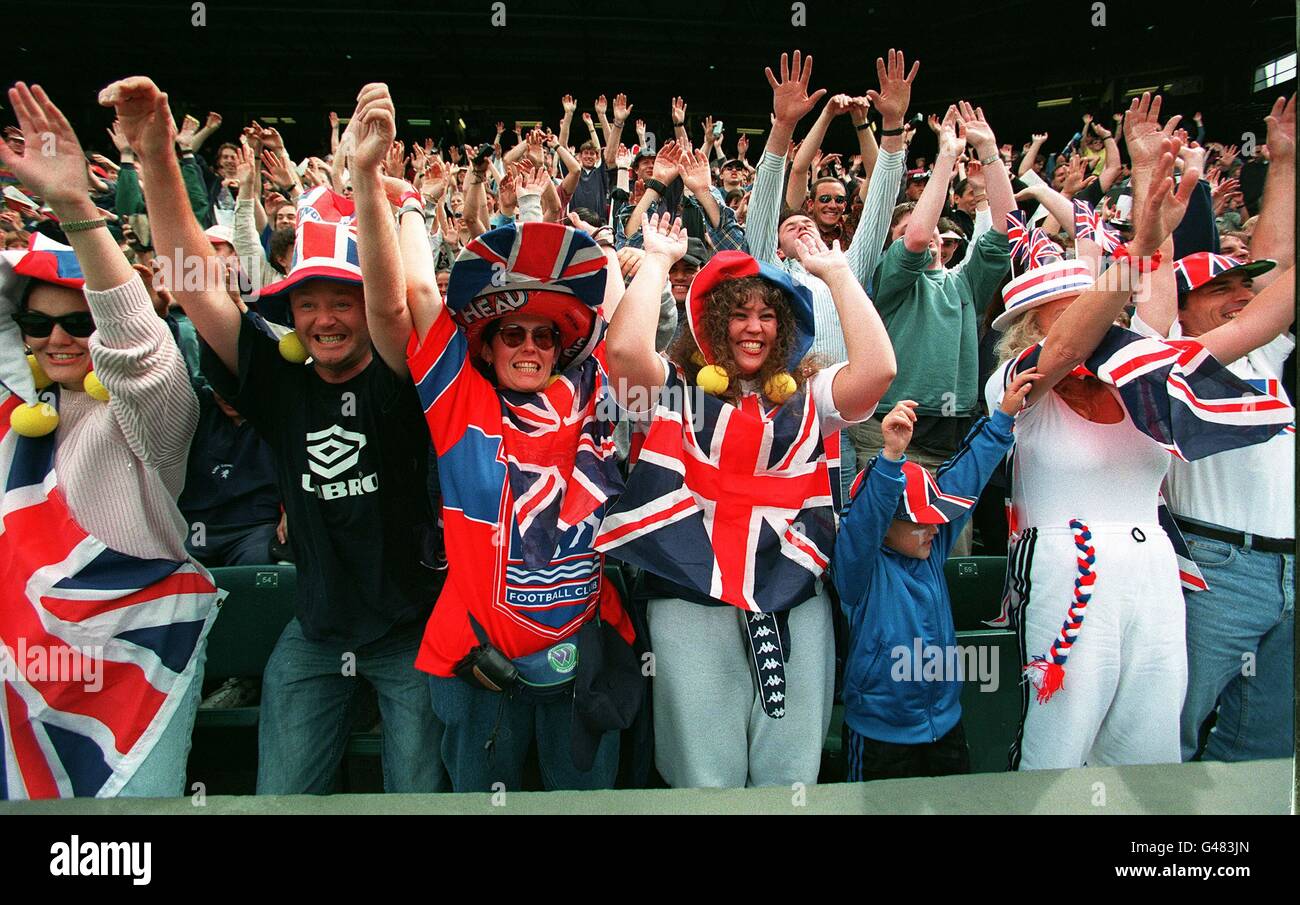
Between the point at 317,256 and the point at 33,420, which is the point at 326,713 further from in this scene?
the point at 317,256

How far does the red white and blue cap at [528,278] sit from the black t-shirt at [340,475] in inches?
11.4

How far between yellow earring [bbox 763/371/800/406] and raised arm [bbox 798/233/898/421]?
14cm

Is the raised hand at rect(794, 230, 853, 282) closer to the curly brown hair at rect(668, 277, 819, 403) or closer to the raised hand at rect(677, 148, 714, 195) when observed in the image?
the curly brown hair at rect(668, 277, 819, 403)

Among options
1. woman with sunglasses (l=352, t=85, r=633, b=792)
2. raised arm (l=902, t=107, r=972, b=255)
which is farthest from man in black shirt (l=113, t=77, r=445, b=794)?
raised arm (l=902, t=107, r=972, b=255)

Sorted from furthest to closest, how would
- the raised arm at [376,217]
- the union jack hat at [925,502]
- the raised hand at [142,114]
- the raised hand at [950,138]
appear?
1. the raised hand at [950,138]
2. the union jack hat at [925,502]
3. the raised arm at [376,217]
4. the raised hand at [142,114]

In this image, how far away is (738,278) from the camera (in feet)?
8.18

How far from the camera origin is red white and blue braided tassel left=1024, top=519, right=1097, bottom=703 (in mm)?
2268

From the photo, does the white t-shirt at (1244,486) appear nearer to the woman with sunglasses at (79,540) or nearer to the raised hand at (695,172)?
the raised hand at (695,172)

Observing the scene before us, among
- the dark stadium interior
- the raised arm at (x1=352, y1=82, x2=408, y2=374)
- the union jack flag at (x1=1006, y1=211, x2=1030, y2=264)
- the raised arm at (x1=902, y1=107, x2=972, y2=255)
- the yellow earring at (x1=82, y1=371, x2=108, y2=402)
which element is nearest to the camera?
the raised arm at (x1=352, y1=82, x2=408, y2=374)

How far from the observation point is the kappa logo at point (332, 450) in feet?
7.34

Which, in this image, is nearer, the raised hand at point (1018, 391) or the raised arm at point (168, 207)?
the raised arm at point (168, 207)

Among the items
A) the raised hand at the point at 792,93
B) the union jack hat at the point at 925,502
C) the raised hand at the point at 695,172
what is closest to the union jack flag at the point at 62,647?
the union jack hat at the point at 925,502
